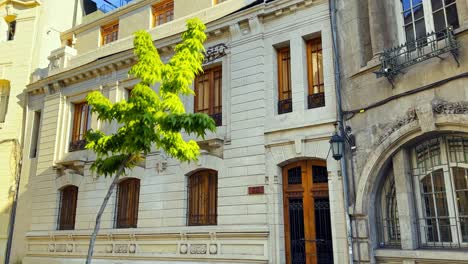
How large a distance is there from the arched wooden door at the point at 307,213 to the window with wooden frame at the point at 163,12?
7.89 meters

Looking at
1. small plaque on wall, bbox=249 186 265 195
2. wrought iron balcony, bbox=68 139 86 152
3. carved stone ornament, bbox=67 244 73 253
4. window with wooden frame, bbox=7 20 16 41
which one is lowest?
carved stone ornament, bbox=67 244 73 253

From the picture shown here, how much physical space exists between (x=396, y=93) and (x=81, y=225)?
1150 cm

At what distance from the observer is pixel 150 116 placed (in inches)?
336

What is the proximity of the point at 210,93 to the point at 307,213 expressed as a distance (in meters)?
5.00

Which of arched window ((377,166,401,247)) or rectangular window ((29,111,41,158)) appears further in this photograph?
rectangular window ((29,111,41,158))

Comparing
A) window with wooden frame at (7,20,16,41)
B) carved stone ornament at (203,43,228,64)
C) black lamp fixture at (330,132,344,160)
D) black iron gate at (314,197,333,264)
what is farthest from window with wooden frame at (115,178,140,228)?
window with wooden frame at (7,20,16,41)

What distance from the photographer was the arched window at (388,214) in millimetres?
9336

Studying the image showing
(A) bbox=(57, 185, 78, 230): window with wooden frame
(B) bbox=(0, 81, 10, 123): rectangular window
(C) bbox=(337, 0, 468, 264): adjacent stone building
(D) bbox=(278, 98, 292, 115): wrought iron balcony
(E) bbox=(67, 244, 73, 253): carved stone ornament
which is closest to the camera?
(C) bbox=(337, 0, 468, 264): adjacent stone building

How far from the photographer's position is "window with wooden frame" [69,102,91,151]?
16.1 m

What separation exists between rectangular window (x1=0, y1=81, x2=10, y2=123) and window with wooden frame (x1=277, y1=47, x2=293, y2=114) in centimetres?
1349

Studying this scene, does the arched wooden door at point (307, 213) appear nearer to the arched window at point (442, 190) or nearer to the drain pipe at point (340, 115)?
the drain pipe at point (340, 115)

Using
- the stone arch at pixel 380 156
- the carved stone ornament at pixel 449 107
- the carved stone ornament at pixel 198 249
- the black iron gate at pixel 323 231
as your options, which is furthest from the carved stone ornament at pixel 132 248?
the carved stone ornament at pixel 449 107

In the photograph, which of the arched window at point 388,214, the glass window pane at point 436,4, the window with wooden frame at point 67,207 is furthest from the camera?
the window with wooden frame at point 67,207

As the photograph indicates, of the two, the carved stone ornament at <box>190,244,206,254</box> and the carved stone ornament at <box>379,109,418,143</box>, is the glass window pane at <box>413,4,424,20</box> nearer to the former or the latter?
the carved stone ornament at <box>379,109,418,143</box>
